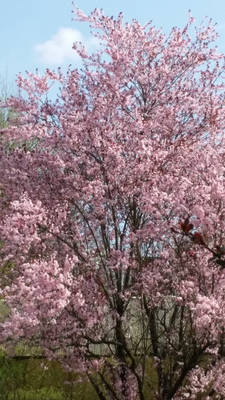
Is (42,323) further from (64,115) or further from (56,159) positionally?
(64,115)

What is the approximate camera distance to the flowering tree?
701 centimetres

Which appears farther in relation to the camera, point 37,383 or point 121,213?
point 37,383

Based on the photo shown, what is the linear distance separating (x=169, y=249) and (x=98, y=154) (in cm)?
154

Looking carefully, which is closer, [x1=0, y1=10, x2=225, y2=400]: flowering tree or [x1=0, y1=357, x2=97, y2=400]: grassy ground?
[x1=0, y1=10, x2=225, y2=400]: flowering tree

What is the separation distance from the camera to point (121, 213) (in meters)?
8.06

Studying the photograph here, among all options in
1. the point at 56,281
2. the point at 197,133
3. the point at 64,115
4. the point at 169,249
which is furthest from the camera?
the point at 197,133

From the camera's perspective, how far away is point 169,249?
7.61 meters

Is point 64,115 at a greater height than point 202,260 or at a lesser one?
greater

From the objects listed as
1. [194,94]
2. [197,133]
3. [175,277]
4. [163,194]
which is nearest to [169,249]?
[175,277]

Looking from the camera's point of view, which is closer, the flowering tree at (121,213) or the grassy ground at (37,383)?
the flowering tree at (121,213)

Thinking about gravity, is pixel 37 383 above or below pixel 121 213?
below

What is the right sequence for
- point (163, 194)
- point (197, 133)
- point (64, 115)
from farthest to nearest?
point (197, 133) < point (64, 115) < point (163, 194)

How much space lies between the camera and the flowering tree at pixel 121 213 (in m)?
7.01

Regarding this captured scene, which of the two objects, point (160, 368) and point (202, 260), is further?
point (160, 368)
